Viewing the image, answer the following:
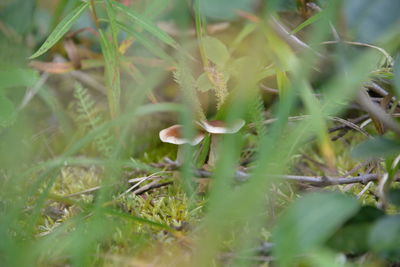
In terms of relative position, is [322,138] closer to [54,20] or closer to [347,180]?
[347,180]

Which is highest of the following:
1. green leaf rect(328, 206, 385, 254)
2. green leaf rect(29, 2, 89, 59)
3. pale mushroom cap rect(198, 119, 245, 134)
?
green leaf rect(29, 2, 89, 59)

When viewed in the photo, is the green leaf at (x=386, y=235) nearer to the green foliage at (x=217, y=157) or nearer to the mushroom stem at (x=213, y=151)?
the green foliage at (x=217, y=157)

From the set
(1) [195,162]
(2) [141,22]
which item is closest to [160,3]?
(2) [141,22]

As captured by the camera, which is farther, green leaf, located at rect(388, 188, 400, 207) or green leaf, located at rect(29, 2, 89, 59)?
green leaf, located at rect(29, 2, 89, 59)

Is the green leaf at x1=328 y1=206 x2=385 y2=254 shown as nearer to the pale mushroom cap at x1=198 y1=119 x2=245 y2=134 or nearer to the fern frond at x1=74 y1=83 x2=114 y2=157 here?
the pale mushroom cap at x1=198 y1=119 x2=245 y2=134

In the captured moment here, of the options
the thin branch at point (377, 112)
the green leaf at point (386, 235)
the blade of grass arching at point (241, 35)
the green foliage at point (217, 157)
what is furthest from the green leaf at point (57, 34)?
the green leaf at point (386, 235)

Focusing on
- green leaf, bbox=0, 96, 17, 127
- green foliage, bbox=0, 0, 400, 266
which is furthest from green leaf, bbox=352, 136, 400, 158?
green leaf, bbox=0, 96, 17, 127

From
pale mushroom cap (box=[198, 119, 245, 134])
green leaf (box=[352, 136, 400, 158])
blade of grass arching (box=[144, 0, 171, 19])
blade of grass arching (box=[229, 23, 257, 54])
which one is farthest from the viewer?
blade of grass arching (box=[229, 23, 257, 54])

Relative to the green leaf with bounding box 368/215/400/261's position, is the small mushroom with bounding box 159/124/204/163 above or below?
above
